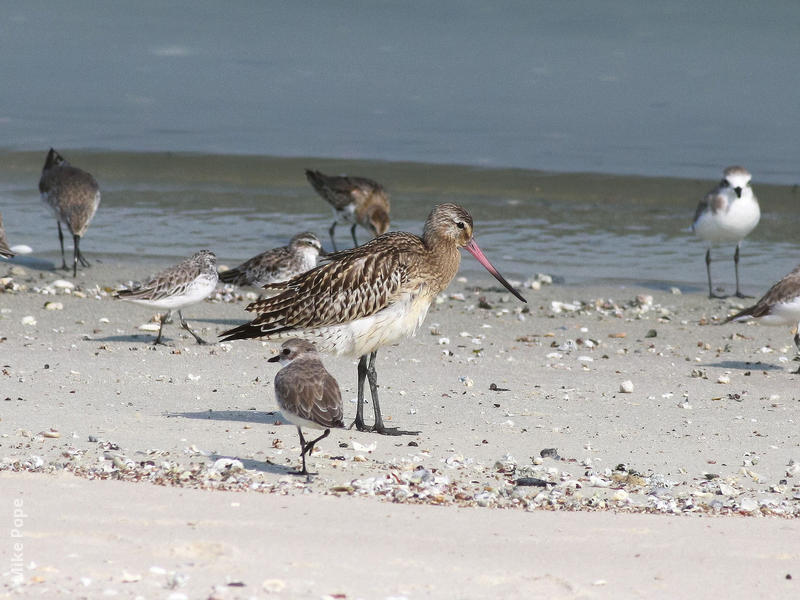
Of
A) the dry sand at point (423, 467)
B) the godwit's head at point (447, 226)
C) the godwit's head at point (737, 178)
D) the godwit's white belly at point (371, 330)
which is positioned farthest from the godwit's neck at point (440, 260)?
the godwit's head at point (737, 178)

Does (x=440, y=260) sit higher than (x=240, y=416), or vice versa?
(x=440, y=260)

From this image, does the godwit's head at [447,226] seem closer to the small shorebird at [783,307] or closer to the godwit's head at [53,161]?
the small shorebird at [783,307]

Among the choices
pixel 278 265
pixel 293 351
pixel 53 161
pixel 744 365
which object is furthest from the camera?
pixel 53 161

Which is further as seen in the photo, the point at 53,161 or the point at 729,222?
the point at 53,161

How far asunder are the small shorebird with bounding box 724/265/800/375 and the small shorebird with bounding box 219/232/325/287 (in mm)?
4432

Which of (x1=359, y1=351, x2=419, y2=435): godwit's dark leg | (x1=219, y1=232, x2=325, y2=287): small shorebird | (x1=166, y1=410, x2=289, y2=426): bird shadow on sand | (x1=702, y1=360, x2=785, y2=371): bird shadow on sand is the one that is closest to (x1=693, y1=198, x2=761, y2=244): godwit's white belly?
(x1=702, y1=360, x2=785, y2=371): bird shadow on sand

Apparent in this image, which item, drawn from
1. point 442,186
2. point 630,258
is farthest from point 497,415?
point 442,186

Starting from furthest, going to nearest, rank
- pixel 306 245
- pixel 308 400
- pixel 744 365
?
pixel 306 245
pixel 744 365
pixel 308 400

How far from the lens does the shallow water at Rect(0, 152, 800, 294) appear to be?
1589cm

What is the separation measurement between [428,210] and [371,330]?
497 inches

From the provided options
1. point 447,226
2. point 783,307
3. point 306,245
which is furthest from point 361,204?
point 447,226

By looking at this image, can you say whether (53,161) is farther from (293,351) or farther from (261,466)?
(261,466)

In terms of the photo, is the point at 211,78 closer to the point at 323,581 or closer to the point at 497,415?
the point at 497,415

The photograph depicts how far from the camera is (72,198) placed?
15188 mm
